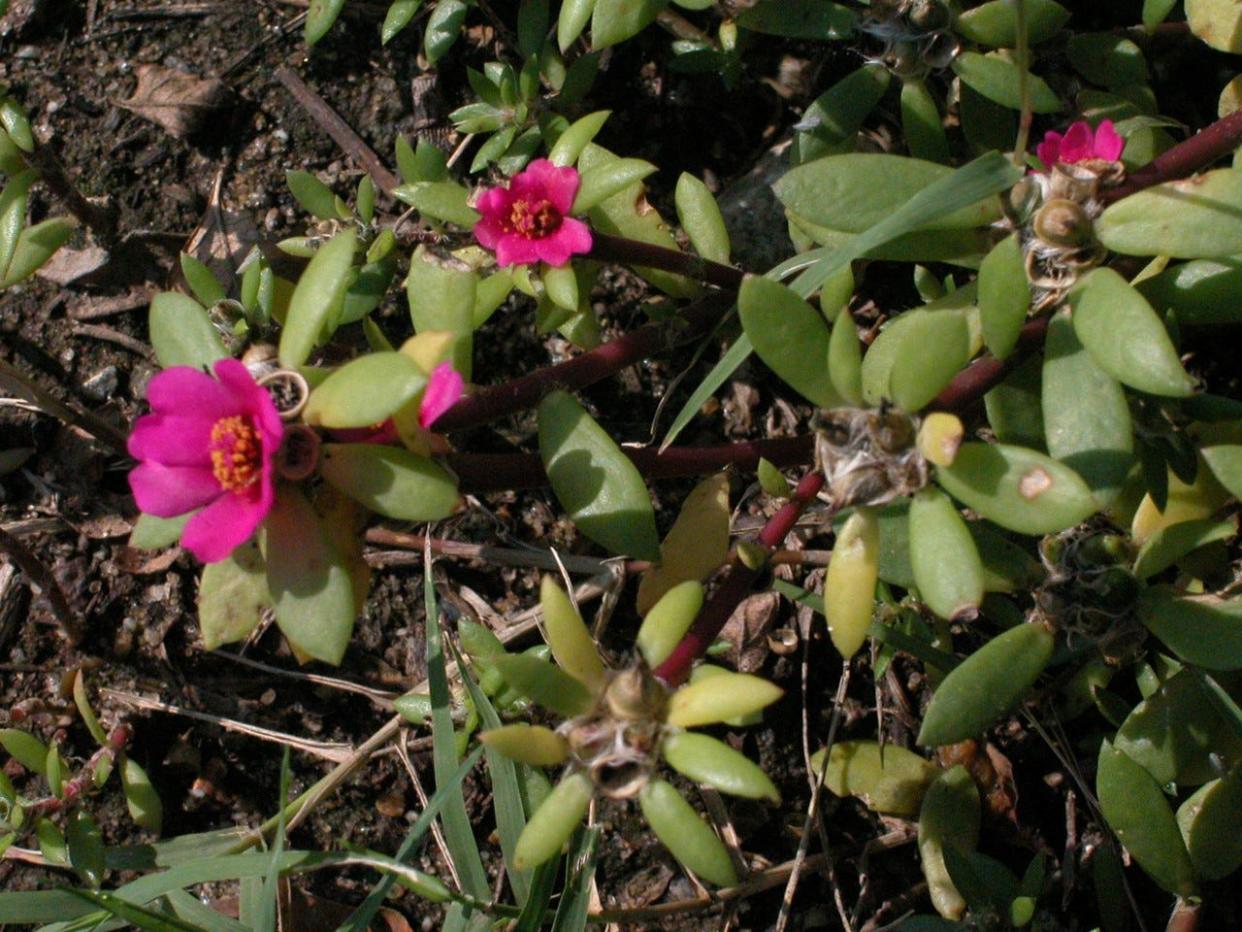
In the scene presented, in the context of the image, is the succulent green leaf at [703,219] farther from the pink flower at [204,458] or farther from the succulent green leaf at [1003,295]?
the pink flower at [204,458]

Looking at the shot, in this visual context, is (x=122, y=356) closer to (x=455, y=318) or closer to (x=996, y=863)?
(x=455, y=318)

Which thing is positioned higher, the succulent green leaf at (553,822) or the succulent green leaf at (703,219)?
the succulent green leaf at (703,219)

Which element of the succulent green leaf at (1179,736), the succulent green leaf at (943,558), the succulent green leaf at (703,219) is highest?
the succulent green leaf at (703,219)

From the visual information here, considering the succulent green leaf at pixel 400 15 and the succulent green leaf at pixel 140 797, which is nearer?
the succulent green leaf at pixel 140 797

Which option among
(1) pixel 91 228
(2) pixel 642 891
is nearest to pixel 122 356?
(1) pixel 91 228

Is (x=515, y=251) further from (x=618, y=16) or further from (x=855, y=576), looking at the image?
(x=855, y=576)

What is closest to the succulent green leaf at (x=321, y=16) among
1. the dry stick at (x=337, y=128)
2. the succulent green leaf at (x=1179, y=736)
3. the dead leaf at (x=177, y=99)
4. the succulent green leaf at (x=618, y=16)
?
the dry stick at (x=337, y=128)

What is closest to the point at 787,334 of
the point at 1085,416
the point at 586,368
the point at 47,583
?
the point at 1085,416
